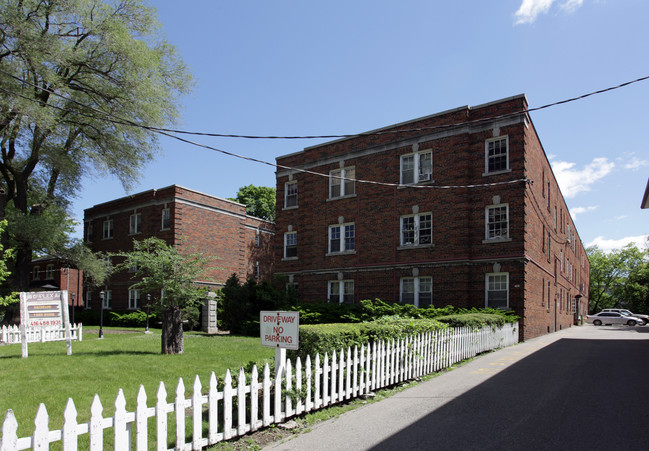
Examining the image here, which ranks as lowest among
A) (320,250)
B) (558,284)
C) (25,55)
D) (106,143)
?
(558,284)

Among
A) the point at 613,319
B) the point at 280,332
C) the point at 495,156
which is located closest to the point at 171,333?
the point at 280,332

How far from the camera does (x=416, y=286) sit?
23531 millimetres

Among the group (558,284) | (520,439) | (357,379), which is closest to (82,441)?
(357,379)

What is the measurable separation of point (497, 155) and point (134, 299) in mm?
27032

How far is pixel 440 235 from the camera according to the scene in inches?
904

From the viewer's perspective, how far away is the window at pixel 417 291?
76.2ft

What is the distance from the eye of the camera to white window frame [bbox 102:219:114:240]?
125ft

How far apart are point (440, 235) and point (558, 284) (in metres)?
14.9

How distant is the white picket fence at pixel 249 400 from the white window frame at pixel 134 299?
2782 centimetres

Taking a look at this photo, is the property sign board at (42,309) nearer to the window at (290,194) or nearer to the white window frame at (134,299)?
the window at (290,194)

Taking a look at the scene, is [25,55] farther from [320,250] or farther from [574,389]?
[574,389]

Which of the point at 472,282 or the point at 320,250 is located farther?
the point at 320,250

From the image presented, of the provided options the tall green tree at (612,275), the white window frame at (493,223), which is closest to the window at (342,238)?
the white window frame at (493,223)

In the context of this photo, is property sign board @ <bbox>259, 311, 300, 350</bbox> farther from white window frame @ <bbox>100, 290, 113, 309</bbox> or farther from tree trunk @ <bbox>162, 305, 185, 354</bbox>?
white window frame @ <bbox>100, 290, 113, 309</bbox>
